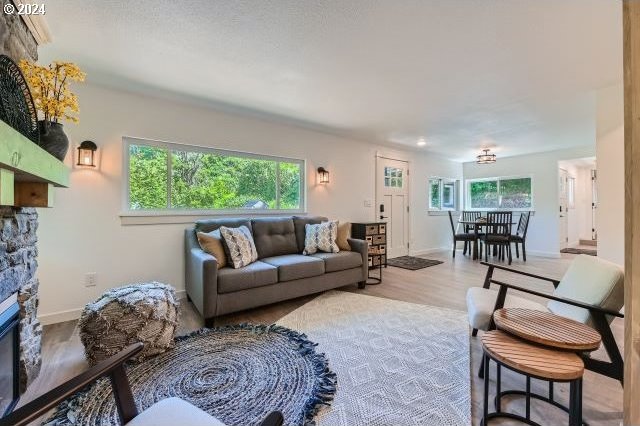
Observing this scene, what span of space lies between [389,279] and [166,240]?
2.98 metres

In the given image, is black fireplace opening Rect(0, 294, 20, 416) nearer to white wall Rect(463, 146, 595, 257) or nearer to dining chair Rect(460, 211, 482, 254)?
dining chair Rect(460, 211, 482, 254)

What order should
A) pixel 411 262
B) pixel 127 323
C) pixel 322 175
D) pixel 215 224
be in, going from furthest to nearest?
pixel 411 262 < pixel 322 175 < pixel 215 224 < pixel 127 323

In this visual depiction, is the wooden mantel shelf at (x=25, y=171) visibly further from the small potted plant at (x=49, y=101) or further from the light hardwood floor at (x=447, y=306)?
the light hardwood floor at (x=447, y=306)

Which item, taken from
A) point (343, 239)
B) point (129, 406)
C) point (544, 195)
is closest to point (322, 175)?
point (343, 239)

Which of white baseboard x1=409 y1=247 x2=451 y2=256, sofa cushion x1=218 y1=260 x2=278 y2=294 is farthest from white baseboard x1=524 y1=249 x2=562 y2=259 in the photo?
sofa cushion x1=218 y1=260 x2=278 y2=294

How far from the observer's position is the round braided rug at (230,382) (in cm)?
144

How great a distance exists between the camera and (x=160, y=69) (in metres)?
2.47

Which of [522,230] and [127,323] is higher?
[522,230]

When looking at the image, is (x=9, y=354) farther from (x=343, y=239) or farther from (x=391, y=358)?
(x=343, y=239)

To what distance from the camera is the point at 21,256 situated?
5.27ft

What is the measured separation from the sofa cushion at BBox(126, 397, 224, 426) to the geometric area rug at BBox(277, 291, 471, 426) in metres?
0.72

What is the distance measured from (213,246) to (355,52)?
7.12 ft

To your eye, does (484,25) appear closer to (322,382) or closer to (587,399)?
(587,399)
